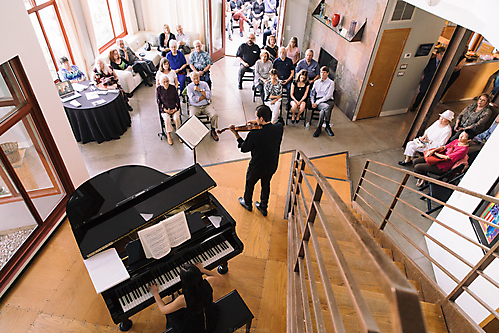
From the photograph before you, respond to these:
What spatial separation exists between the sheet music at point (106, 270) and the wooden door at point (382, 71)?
19.5 ft

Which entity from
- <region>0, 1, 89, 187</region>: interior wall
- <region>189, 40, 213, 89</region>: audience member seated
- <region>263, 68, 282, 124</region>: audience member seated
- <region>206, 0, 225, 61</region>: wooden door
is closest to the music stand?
<region>0, 1, 89, 187</region>: interior wall

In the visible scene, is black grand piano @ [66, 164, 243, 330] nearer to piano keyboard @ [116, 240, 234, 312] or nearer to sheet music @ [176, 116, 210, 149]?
piano keyboard @ [116, 240, 234, 312]

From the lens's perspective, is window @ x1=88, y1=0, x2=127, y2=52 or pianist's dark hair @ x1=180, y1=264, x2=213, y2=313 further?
window @ x1=88, y1=0, x2=127, y2=52

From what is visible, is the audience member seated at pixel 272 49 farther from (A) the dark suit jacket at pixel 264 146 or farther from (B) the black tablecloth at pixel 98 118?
(A) the dark suit jacket at pixel 264 146

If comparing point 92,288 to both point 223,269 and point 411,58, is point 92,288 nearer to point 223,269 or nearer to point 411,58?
point 223,269

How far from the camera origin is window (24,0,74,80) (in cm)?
584

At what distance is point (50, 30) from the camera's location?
247 inches

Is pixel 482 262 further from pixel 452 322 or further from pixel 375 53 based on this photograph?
pixel 375 53

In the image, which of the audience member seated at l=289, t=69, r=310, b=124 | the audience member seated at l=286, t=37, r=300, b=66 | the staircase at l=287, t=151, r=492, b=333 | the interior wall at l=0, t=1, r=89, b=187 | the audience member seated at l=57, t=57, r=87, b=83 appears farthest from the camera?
the audience member seated at l=286, t=37, r=300, b=66

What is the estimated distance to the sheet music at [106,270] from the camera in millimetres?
2426

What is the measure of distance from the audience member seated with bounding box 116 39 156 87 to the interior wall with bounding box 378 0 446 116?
5467 mm

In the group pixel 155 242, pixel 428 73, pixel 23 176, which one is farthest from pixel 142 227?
pixel 428 73

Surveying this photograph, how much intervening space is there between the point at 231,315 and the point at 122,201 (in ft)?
4.82

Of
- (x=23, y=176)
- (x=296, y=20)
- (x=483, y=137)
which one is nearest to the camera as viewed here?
(x=23, y=176)
